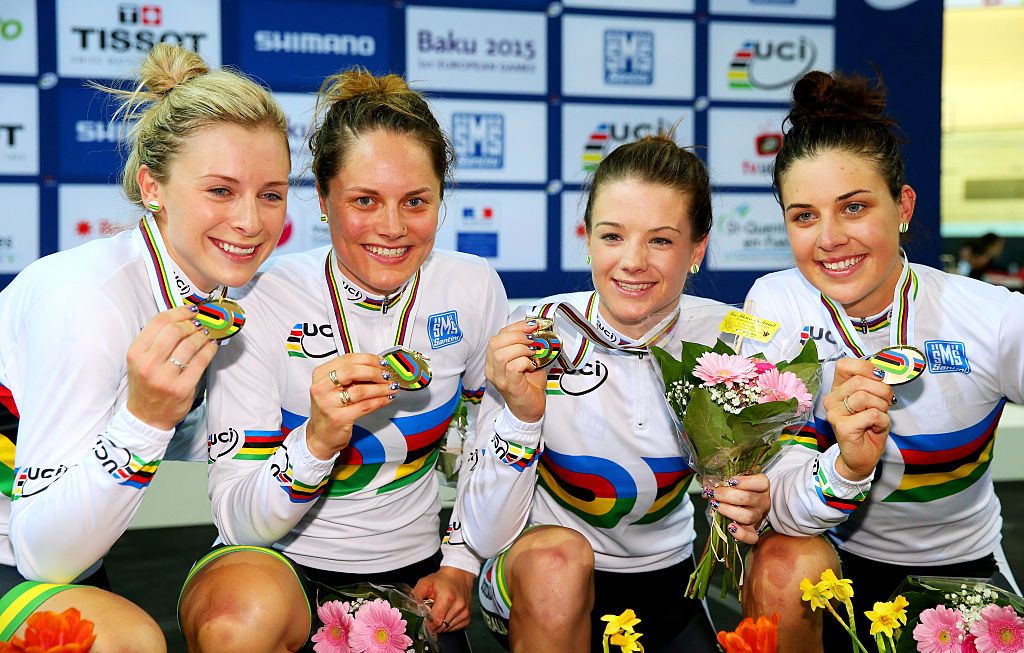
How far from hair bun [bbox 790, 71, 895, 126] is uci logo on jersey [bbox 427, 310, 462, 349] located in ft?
3.24

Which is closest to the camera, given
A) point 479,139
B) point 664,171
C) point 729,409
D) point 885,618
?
point 885,618

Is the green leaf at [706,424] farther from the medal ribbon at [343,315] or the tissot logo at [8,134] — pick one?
the tissot logo at [8,134]

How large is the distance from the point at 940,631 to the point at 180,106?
5.85 ft

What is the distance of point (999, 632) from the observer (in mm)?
1618

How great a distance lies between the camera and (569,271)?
563 centimetres

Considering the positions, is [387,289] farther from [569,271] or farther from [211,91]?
[569,271]

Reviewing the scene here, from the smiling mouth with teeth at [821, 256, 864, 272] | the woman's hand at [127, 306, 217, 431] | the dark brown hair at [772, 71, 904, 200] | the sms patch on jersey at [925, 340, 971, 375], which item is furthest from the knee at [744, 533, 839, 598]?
the woman's hand at [127, 306, 217, 431]

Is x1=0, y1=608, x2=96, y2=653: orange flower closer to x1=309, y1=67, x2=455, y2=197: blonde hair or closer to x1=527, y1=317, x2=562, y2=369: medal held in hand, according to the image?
x1=527, y1=317, x2=562, y2=369: medal held in hand

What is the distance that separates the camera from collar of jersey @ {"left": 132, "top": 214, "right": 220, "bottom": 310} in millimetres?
2023

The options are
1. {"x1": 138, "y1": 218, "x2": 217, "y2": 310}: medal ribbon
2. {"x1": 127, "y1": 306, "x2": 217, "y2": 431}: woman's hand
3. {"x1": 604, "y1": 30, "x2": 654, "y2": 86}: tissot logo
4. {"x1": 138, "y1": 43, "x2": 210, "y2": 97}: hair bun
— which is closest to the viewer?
{"x1": 127, "y1": 306, "x2": 217, "y2": 431}: woman's hand

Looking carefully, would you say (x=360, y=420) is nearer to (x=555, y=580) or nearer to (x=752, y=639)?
(x=555, y=580)

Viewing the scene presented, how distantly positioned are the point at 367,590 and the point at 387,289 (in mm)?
702

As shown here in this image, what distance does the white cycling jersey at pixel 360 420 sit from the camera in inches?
83.3

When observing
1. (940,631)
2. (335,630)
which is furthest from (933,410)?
(335,630)
